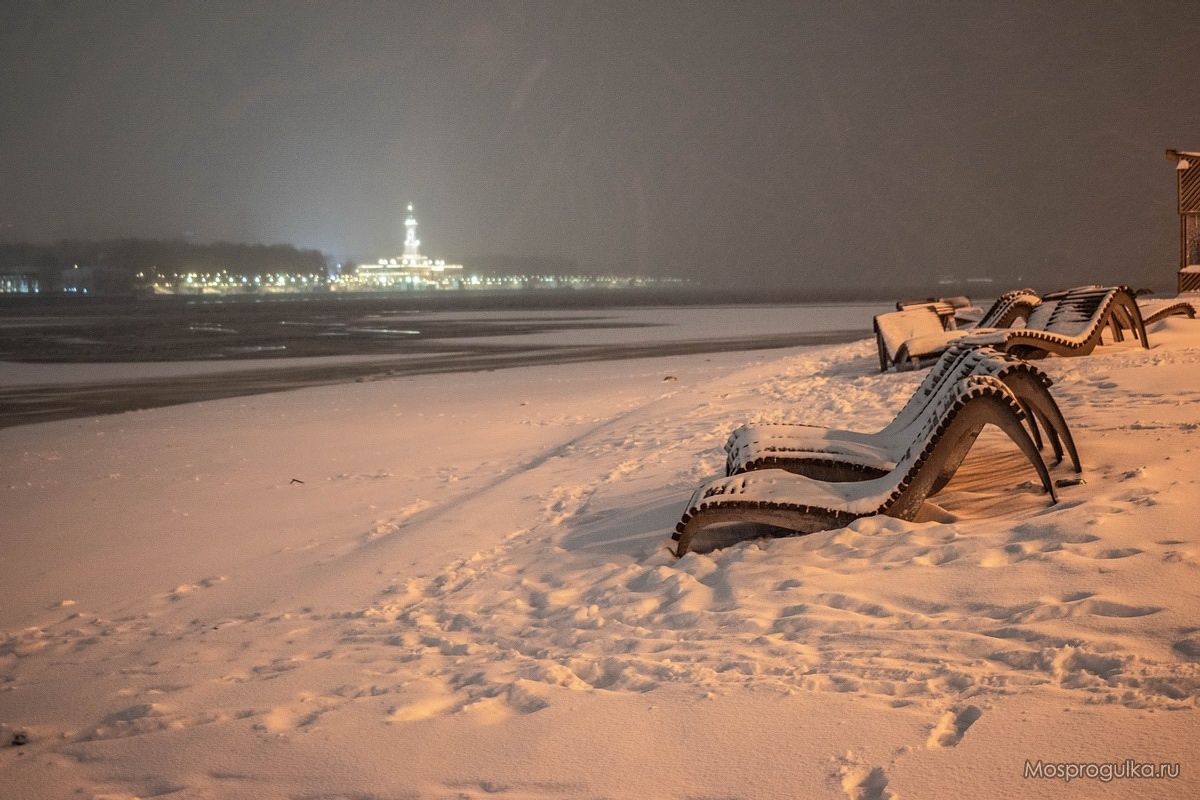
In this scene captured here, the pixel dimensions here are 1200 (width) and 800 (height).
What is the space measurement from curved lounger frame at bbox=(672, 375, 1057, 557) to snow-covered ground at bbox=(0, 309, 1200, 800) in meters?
0.15

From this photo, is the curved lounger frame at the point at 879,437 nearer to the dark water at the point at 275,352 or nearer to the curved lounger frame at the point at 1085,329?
the curved lounger frame at the point at 1085,329

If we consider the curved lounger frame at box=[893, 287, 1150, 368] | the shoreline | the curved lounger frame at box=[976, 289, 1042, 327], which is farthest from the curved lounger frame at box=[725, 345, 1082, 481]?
the shoreline

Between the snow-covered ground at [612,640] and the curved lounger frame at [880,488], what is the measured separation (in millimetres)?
147

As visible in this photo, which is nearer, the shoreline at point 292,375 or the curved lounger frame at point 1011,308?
the curved lounger frame at point 1011,308

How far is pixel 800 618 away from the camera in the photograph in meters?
3.65

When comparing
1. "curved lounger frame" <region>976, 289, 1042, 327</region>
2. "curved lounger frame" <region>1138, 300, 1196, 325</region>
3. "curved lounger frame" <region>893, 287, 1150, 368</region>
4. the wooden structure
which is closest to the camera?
"curved lounger frame" <region>893, 287, 1150, 368</region>

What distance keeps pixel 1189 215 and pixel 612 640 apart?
22.7 metres

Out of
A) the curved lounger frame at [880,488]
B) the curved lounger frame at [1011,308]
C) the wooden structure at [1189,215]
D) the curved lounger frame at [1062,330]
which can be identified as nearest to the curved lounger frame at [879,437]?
the curved lounger frame at [880,488]

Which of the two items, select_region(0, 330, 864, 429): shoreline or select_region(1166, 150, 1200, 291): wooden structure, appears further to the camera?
select_region(1166, 150, 1200, 291): wooden structure

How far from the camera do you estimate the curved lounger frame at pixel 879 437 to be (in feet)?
15.6

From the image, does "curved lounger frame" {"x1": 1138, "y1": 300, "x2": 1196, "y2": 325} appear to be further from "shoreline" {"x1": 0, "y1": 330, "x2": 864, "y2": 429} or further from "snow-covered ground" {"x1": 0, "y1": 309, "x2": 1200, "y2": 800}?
"shoreline" {"x1": 0, "y1": 330, "x2": 864, "y2": 429}

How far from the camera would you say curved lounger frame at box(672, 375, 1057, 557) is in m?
4.29

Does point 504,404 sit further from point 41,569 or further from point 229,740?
point 229,740

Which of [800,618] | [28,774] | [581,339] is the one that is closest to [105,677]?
[28,774]
